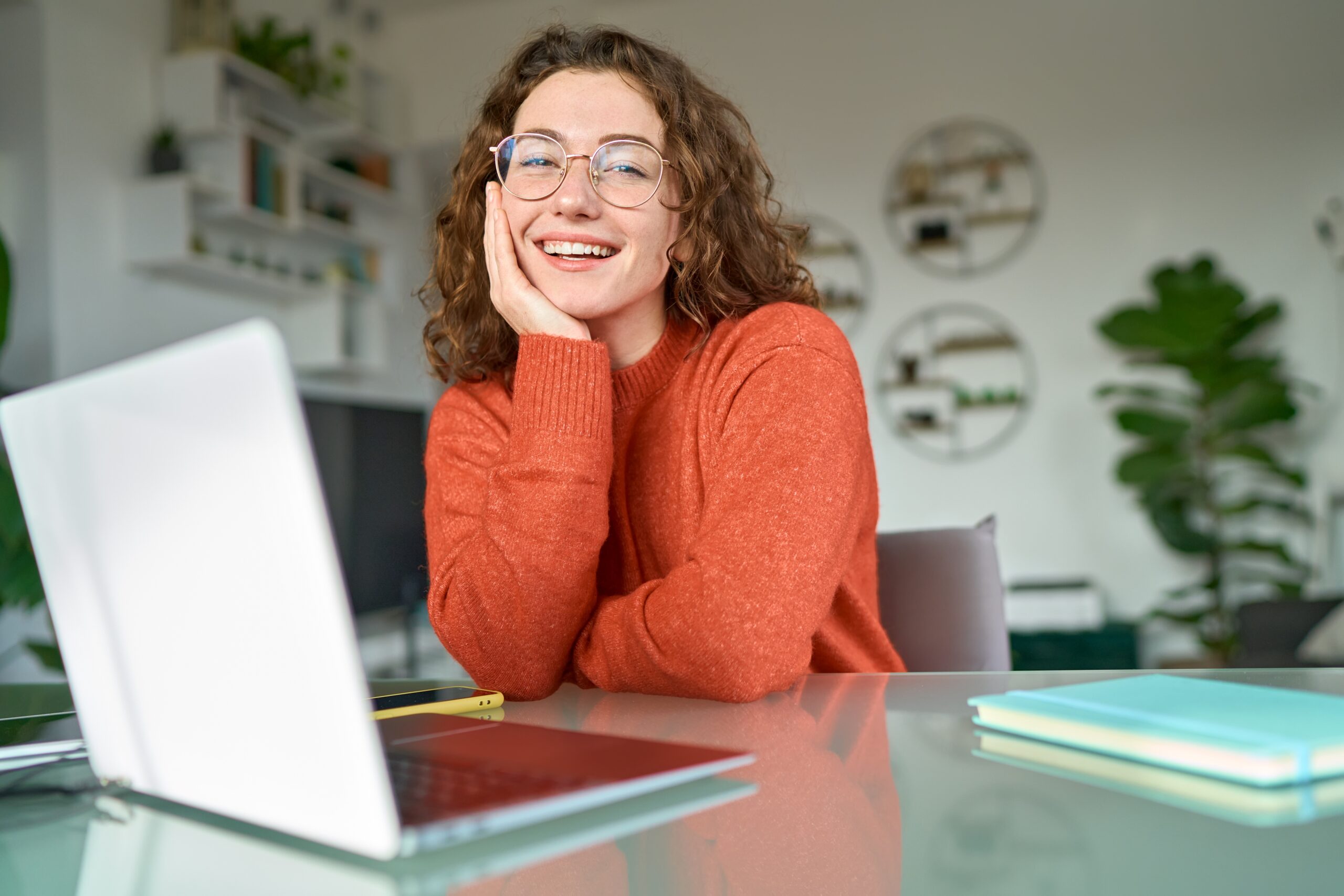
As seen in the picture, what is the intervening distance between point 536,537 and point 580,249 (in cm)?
39

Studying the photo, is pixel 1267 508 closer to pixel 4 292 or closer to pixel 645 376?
pixel 645 376

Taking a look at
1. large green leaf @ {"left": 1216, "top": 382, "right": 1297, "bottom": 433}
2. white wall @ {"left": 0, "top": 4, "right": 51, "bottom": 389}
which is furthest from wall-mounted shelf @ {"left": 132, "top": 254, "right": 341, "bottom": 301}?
large green leaf @ {"left": 1216, "top": 382, "right": 1297, "bottom": 433}

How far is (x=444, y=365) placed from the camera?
142 centimetres

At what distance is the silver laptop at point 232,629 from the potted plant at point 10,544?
87.4 inches

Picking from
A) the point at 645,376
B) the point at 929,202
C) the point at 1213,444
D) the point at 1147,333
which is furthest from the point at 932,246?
the point at 645,376

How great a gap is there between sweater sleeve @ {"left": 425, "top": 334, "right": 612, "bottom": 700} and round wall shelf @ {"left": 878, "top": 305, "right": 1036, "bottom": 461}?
381 centimetres

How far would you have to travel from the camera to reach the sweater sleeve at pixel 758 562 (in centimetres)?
89

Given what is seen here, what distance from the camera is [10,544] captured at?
2.63 meters

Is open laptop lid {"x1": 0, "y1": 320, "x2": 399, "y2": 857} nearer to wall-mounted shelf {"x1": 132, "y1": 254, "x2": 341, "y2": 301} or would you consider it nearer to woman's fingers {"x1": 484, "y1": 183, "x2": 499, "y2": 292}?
woman's fingers {"x1": 484, "y1": 183, "x2": 499, "y2": 292}

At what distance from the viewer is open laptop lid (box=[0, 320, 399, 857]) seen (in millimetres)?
420

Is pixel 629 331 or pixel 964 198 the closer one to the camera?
pixel 629 331

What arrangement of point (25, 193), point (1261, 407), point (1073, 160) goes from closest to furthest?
point (25, 193) → point (1261, 407) → point (1073, 160)

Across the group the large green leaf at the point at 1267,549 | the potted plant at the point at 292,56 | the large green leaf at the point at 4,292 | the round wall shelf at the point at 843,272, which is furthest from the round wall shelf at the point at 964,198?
the large green leaf at the point at 4,292

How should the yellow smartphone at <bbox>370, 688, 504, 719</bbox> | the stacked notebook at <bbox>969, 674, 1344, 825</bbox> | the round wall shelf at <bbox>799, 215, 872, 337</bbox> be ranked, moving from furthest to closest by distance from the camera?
the round wall shelf at <bbox>799, 215, 872, 337</bbox> < the yellow smartphone at <bbox>370, 688, 504, 719</bbox> < the stacked notebook at <bbox>969, 674, 1344, 825</bbox>
